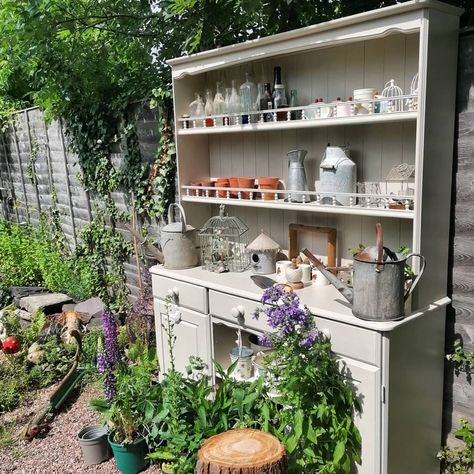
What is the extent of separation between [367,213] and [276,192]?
58 centimetres

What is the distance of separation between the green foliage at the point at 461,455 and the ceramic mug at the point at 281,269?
1.06m

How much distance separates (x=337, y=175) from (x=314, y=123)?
267 mm

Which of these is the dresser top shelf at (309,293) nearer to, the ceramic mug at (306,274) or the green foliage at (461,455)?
the ceramic mug at (306,274)

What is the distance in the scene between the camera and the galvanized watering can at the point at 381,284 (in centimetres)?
210

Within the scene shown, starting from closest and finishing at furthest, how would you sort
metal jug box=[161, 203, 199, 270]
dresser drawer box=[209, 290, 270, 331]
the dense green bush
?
dresser drawer box=[209, 290, 270, 331]
metal jug box=[161, 203, 199, 270]
the dense green bush

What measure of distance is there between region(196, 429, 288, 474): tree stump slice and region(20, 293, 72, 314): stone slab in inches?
127

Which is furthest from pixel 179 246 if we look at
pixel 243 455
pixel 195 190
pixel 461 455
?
pixel 461 455

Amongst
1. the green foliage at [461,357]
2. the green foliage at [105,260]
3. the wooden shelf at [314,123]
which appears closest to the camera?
the wooden shelf at [314,123]

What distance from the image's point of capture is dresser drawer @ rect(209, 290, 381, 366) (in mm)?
2121

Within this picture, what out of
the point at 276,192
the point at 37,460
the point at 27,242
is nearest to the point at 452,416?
the point at 276,192

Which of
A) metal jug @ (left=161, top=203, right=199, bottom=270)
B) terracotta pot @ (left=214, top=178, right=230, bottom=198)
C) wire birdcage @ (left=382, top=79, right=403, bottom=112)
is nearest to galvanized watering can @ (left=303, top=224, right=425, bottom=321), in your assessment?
wire birdcage @ (left=382, top=79, right=403, bottom=112)

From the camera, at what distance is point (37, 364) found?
3.89 meters

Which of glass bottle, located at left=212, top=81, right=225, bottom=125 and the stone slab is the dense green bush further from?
glass bottle, located at left=212, top=81, right=225, bottom=125

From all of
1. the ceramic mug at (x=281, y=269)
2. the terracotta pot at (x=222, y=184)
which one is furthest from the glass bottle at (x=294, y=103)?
the ceramic mug at (x=281, y=269)
